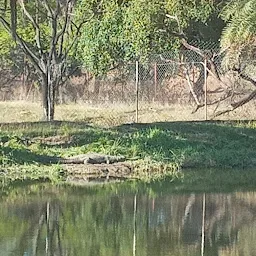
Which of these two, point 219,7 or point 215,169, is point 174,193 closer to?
point 215,169

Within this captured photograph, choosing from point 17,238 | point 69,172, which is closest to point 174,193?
point 69,172

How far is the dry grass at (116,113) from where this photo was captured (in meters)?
27.8

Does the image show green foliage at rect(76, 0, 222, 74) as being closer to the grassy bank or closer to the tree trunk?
the tree trunk

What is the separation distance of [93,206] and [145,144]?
6.22 metres

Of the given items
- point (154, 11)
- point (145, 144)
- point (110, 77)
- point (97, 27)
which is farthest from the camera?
point (110, 77)

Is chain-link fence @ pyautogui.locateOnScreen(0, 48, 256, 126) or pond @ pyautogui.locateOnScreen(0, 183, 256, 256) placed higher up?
chain-link fence @ pyautogui.locateOnScreen(0, 48, 256, 126)

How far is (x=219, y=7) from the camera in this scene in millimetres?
28047

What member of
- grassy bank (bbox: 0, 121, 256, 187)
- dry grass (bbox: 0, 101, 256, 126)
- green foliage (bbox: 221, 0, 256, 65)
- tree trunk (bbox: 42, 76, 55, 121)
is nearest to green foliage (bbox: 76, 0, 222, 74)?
dry grass (bbox: 0, 101, 256, 126)

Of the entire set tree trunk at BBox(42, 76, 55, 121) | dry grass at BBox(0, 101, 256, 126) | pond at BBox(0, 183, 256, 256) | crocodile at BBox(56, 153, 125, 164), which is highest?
tree trunk at BBox(42, 76, 55, 121)

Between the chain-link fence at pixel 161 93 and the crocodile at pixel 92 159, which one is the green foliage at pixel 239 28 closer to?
the chain-link fence at pixel 161 93

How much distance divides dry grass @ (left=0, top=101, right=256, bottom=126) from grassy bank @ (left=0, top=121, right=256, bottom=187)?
542cm

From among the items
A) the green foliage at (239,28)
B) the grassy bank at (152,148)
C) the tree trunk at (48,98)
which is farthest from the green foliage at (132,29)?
A: the grassy bank at (152,148)

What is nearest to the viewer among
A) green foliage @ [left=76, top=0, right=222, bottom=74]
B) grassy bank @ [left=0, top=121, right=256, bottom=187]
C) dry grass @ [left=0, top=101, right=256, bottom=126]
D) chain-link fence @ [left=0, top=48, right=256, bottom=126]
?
grassy bank @ [left=0, top=121, right=256, bottom=187]

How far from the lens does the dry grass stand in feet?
91.0
